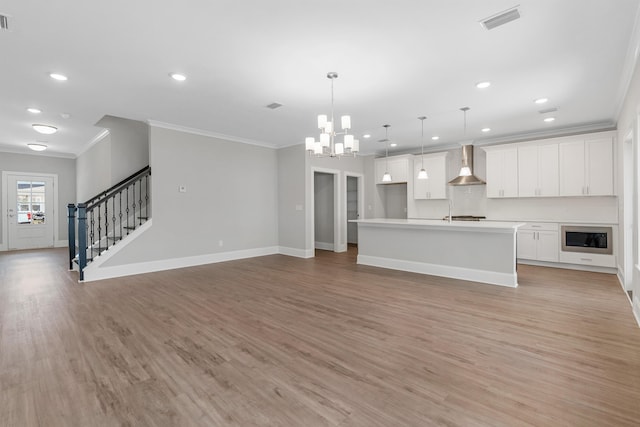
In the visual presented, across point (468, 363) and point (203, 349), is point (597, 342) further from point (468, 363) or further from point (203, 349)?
point (203, 349)

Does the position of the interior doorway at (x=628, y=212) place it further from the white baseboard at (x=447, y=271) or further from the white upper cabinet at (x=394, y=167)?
the white upper cabinet at (x=394, y=167)

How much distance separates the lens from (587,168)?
5703 mm

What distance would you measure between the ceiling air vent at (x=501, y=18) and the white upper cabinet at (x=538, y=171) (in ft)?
15.1

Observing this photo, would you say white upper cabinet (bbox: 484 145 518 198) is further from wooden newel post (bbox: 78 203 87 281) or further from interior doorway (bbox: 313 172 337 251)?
wooden newel post (bbox: 78 203 87 281)

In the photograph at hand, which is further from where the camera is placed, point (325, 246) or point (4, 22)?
point (325, 246)

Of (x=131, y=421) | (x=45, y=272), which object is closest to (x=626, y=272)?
(x=131, y=421)

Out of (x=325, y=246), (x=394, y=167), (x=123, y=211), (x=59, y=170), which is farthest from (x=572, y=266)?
(x=59, y=170)

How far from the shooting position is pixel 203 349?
2.61 metres

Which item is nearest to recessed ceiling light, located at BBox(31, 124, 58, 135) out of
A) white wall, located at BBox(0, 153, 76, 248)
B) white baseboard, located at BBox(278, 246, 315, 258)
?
white wall, located at BBox(0, 153, 76, 248)

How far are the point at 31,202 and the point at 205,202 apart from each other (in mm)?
6547

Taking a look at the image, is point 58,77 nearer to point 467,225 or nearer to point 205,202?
point 205,202

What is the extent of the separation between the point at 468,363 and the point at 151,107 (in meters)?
5.31

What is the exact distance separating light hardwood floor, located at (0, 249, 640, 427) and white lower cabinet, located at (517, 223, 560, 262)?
1.63 meters

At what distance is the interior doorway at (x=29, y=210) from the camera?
856 centimetres
